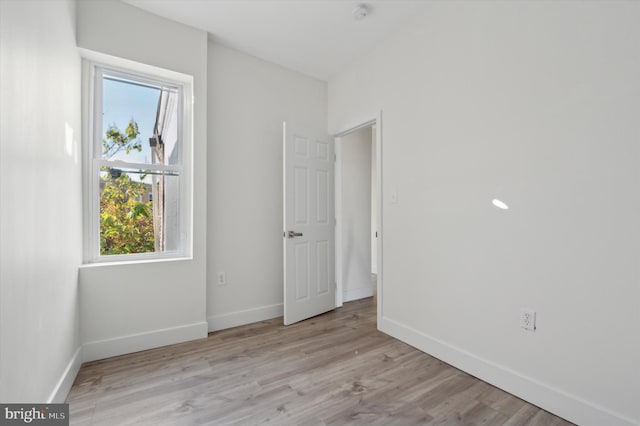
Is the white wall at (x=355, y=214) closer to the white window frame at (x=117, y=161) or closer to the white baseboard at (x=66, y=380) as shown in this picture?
the white window frame at (x=117, y=161)

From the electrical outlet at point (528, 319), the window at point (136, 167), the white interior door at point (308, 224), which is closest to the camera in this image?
the electrical outlet at point (528, 319)

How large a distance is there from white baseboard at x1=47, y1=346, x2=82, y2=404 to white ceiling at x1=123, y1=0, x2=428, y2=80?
2784 millimetres

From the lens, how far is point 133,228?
2.59 metres

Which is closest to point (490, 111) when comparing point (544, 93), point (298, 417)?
point (544, 93)

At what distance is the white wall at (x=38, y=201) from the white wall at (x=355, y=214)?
9.01ft

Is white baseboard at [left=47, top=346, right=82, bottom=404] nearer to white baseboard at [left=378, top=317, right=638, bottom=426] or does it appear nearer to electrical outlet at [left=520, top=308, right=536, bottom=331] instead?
white baseboard at [left=378, top=317, right=638, bottom=426]

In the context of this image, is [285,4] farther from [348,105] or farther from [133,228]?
[133,228]

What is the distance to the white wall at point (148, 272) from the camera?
2.29m

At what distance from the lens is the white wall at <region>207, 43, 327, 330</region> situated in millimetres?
2949

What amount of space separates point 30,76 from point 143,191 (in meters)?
1.38

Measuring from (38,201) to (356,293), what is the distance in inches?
135

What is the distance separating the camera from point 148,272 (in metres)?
2.50

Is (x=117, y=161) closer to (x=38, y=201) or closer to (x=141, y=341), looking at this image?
(x=38, y=201)

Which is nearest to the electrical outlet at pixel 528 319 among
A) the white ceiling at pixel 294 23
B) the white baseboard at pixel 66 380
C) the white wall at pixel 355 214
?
the white wall at pixel 355 214
